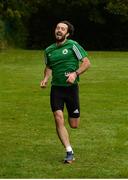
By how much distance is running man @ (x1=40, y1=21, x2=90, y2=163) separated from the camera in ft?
31.1

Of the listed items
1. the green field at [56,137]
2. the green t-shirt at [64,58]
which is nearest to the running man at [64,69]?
the green t-shirt at [64,58]

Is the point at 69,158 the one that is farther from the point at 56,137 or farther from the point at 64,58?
the point at 56,137

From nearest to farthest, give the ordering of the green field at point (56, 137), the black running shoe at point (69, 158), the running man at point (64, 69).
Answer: the green field at point (56, 137) < the running man at point (64, 69) < the black running shoe at point (69, 158)

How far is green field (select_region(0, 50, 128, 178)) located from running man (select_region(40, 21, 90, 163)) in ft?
2.04

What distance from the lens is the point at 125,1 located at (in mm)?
62375

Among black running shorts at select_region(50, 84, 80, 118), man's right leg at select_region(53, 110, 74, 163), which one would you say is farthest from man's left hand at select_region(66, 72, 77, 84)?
man's right leg at select_region(53, 110, 74, 163)

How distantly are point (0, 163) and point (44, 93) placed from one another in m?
11.2

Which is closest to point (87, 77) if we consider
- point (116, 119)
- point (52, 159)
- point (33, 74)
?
point (33, 74)

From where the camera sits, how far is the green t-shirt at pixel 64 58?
375 inches

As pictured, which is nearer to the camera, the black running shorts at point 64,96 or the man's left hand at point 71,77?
the man's left hand at point 71,77

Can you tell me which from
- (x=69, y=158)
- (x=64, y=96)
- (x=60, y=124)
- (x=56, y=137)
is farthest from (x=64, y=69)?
(x=56, y=137)

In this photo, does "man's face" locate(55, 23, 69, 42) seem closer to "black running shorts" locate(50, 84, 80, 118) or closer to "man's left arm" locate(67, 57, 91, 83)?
"man's left arm" locate(67, 57, 91, 83)

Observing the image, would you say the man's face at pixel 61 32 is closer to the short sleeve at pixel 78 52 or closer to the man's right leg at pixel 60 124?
the short sleeve at pixel 78 52

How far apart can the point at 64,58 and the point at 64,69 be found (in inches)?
6.4
